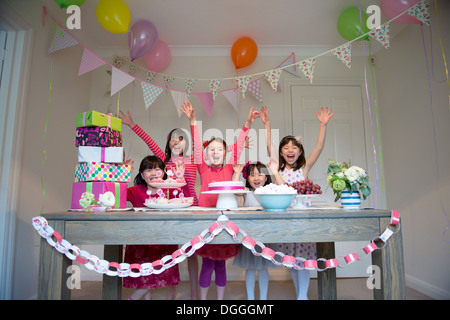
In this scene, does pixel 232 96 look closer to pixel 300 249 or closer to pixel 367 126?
pixel 367 126

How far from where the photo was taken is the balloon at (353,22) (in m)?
2.57

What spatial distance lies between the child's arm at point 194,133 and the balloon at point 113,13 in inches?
38.7

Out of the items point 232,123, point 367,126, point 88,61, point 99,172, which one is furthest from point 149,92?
point 367,126

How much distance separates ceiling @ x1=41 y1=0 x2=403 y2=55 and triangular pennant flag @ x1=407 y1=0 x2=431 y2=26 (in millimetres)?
754

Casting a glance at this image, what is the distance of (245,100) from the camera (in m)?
3.24

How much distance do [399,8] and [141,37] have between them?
7.21 ft

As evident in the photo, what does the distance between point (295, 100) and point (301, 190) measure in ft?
6.46

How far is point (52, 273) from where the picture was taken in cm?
125

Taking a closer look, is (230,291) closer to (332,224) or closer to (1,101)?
(332,224)

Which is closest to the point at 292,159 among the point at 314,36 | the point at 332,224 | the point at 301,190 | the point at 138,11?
the point at 301,190

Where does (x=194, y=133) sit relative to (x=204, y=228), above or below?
above

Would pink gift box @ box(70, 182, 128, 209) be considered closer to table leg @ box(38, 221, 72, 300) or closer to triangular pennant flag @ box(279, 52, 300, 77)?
table leg @ box(38, 221, 72, 300)

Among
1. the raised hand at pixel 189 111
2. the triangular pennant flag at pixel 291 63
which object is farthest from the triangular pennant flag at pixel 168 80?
the triangular pennant flag at pixel 291 63

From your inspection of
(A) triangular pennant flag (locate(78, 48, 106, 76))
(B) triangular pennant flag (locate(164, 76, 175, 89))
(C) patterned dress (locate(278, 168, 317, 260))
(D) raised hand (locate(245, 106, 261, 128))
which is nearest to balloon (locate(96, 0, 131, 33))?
(A) triangular pennant flag (locate(78, 48, 106, 76))
